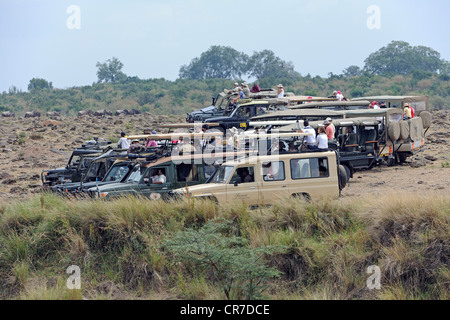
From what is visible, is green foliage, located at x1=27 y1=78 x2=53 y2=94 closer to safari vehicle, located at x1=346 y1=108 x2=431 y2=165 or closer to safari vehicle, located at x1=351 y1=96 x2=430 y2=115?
safari vehicle, located at x1=351 y1=96 x2=430 y2=115

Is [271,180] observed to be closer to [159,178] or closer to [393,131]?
[159,178]

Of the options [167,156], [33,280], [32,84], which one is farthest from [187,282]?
[32,84]

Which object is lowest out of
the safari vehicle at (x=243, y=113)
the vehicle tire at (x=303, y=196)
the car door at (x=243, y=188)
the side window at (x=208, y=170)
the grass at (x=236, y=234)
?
the grass at (x=236, y=234)

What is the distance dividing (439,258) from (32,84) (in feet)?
293

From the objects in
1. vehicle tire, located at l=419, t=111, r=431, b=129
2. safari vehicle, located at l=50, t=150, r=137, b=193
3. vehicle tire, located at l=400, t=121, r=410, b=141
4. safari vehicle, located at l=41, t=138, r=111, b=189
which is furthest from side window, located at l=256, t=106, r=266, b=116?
safari vehicle, located at l=50, t=150, r=137, b=193

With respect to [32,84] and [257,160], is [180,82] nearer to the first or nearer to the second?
[32,84]

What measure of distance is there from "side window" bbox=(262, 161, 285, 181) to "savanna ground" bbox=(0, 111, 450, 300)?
4.04ft

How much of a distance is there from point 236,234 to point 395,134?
10293 millimetres

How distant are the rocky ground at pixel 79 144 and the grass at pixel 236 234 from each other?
2961 millimetres

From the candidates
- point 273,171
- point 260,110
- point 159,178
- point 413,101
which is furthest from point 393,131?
point 159,178

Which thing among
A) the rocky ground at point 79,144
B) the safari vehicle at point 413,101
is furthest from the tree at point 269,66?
the safari vehicle at point 413,101

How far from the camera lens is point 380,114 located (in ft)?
71.7

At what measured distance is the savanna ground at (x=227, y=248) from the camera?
11320mm

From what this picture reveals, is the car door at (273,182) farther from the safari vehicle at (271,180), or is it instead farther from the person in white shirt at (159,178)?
the person in white shirt at (159,178)
